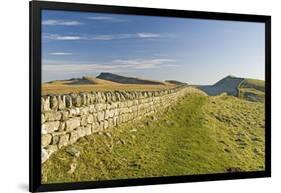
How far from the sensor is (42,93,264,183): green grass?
16.0 feet

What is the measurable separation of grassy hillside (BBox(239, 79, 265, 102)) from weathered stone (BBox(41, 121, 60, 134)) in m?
1.74

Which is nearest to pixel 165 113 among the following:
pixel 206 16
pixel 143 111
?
pixel 143 111

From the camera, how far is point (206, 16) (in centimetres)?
532

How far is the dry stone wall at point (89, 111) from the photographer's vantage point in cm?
470

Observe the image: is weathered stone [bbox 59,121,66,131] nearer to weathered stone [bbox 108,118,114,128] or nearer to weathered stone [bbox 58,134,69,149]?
weathered stone [bbox 58,134,69,149]

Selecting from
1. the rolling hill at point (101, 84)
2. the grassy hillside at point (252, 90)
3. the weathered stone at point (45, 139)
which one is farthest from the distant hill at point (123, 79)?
the grassy hillside at point (252, 90)

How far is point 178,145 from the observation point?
5.23 m

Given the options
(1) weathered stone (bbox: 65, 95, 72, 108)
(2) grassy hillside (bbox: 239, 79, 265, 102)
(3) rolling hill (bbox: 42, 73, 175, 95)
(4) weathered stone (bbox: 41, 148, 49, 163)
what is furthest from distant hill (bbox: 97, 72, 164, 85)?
(2) grassy hillside (bbox: 239, 79, 265, 102)

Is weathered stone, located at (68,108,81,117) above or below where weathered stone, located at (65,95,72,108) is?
below

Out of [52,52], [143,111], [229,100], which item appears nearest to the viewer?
[52,52]

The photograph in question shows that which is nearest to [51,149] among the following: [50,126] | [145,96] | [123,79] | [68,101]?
[50,126]

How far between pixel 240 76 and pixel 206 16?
2.07ft

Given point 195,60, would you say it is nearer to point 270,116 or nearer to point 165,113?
point 165,113

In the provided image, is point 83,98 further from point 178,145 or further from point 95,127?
point 178,145
